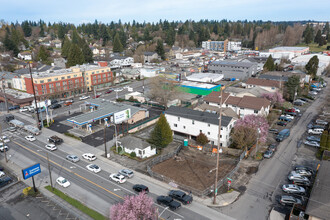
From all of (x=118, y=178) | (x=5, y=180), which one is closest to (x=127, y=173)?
(x=118, y=178)

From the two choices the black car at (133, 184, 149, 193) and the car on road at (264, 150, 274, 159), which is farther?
the car on road at (264, 150, 274, 159)

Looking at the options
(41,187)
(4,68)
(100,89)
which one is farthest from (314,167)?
(4,68)

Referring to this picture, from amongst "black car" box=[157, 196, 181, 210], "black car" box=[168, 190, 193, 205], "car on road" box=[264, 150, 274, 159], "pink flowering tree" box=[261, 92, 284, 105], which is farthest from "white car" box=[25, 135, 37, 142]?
"pink flowering tree" box=[261, 92, 284, 105]

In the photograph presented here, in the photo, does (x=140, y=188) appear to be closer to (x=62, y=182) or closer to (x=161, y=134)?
(x=62, y=182)

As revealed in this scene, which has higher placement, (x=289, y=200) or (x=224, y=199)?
(x=289, y=200)

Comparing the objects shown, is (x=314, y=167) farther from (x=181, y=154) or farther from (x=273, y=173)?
(x=181, y=154)

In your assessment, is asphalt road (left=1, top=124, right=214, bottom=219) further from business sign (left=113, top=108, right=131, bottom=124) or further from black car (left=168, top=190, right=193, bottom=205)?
business sign (left=113, top=108, right=131, bottom=124)
